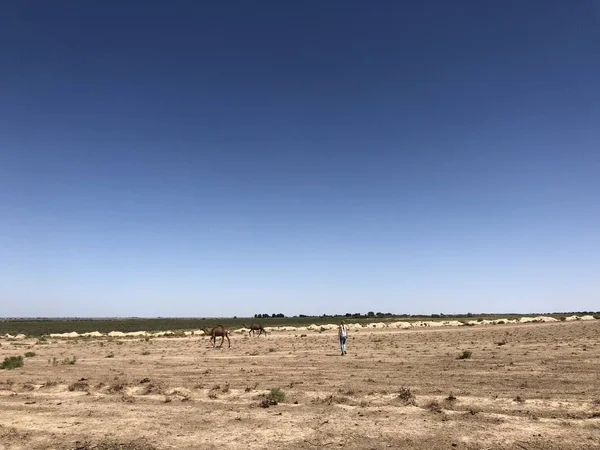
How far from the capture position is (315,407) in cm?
1361

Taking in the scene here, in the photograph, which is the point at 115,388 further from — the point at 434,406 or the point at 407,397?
the point at 434,406

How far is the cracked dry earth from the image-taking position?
1055cm

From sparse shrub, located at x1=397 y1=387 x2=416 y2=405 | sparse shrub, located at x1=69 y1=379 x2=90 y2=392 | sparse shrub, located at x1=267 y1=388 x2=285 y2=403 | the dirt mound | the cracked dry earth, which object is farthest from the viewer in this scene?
sparse shrub, located at x1=69 y1=379 x2=90 y2=392

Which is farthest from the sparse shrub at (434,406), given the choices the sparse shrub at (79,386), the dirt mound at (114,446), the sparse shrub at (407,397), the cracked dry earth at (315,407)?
the sparse shrub at (79,386)

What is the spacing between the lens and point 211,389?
54.7 ft

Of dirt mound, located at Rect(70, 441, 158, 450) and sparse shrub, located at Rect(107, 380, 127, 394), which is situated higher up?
sparse shrub, located at Rect(107, 380, 127, 394)

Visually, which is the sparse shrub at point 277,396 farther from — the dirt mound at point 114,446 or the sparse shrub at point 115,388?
the sparse shrub at point 115,388

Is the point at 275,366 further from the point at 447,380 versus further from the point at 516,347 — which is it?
the point at 516,347

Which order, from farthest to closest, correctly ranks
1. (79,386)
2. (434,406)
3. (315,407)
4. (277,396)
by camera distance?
(79,386) → (277,396) → (315,407) → (434,406)

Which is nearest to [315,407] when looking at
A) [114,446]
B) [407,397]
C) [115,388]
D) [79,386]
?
[407,397]

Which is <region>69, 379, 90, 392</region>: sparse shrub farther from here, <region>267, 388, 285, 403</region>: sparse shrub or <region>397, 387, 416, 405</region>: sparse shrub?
<region>397, 387, 416, 405</region>: sparse shrub

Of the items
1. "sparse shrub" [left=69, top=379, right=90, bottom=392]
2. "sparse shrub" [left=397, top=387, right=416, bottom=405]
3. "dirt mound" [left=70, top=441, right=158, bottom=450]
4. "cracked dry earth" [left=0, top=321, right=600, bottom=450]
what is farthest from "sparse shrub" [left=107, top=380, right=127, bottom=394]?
"sparse shrub" [left=397, top=387, right=416, bottom=405]

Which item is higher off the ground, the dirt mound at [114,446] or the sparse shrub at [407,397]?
the sparse shrub at [407,397]

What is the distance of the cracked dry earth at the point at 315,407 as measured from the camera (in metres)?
10.5
